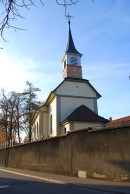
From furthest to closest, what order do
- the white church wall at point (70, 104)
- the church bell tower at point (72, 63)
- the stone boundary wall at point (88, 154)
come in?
the church bell tower at point (72, 63) → the white church wall at point (70, 104) → the stone boundary wall at point (88, 154)

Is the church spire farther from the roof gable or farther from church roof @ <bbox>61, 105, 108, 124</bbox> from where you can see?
church roof @ <bbox>61, 105, 108, 124</bbox>

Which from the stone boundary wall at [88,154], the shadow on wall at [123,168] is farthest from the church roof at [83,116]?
the shadow on wall at [123,168]

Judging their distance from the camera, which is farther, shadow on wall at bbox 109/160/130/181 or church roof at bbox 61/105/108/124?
church roof at bbox 61/105/108/124

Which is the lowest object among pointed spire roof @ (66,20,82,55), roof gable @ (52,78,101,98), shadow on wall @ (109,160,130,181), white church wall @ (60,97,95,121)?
shadow on wall @ (109,160,130,181)

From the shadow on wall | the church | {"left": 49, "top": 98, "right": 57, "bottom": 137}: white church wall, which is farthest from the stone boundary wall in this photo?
{"left": 49, "top": 98, "right": 57, "bottom": 137}: white church wall

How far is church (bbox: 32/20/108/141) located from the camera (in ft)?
101

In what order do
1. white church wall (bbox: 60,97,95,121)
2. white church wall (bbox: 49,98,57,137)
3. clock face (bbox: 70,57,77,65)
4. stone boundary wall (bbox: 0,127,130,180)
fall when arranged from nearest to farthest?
stone boundary wall (bbox: 0,127,130,180), white church wall (bbox: 60,97,95,121), white church wall (bbox: 49,98,57,137), clock face (bbox: 70,57,77,65)

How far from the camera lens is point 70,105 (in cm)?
3416

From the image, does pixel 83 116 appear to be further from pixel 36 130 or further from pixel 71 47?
pixel 36 130

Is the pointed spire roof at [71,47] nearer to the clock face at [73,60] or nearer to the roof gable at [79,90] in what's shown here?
the clock face at [73,60]

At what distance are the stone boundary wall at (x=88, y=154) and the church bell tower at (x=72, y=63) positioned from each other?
16.2 metres

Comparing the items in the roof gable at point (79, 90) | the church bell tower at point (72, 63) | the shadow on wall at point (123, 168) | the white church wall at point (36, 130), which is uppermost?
the church bell tower at point (72, 63)

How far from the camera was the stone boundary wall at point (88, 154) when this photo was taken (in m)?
12.9

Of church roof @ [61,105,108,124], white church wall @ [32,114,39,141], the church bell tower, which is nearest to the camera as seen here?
church roof @ [61,105,108,124]
